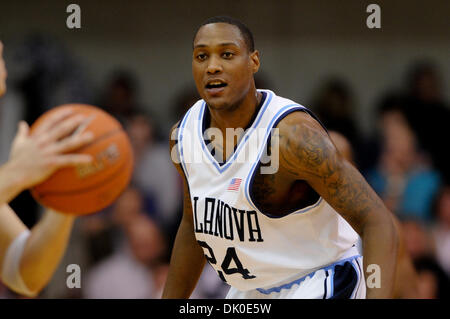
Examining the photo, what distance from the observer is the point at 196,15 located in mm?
7766

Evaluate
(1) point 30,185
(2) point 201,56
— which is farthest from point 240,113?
(1) point 30,185

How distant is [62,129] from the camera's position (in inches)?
128

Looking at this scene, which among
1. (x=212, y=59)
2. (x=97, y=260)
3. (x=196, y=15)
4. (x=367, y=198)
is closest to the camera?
(x=367, y=198)

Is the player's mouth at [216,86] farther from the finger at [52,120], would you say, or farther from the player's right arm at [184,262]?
the finger at [52,120]

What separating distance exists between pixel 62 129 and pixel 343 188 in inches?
49.0

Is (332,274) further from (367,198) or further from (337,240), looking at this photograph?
(367,198)

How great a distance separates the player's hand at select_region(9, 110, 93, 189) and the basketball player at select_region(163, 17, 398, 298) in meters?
0.57

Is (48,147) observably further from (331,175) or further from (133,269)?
(133,269)

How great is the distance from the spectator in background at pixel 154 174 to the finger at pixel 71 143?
3048 millimetres

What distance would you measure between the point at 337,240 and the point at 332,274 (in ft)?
0.54

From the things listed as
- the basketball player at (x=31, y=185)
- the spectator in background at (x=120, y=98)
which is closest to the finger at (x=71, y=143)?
the basketball player at (x=31, y=185)

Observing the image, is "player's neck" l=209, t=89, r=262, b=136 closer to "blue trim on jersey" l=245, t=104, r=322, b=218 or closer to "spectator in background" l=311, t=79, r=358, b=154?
"blue trim on jersey" l=245, t=104, r=322, b=218
